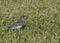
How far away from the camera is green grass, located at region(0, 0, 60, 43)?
7.00 m

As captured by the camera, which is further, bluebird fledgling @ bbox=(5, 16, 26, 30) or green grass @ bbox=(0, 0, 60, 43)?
bluebird fledgling @ bbox=(5, 16, 26, 30)

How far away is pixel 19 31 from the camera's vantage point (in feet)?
23.9

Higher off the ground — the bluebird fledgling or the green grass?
the bluebird fledgling

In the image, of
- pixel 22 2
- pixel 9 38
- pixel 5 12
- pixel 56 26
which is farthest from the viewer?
pixel 22 2

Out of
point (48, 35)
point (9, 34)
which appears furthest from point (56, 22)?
point (9, 34)

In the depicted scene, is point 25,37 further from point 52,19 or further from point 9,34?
point 52,19

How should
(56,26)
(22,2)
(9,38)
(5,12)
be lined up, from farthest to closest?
(22,2) → (5,12) → (56,26) → (9,38)

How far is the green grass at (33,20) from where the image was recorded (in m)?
7.00

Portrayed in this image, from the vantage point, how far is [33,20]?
7953 millimetres

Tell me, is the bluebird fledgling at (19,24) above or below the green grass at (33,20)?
above

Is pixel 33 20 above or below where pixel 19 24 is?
below

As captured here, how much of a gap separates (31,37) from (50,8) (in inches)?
79.0

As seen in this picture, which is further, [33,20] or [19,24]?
[33,20]

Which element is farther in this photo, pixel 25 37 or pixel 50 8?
pixel 50 8
